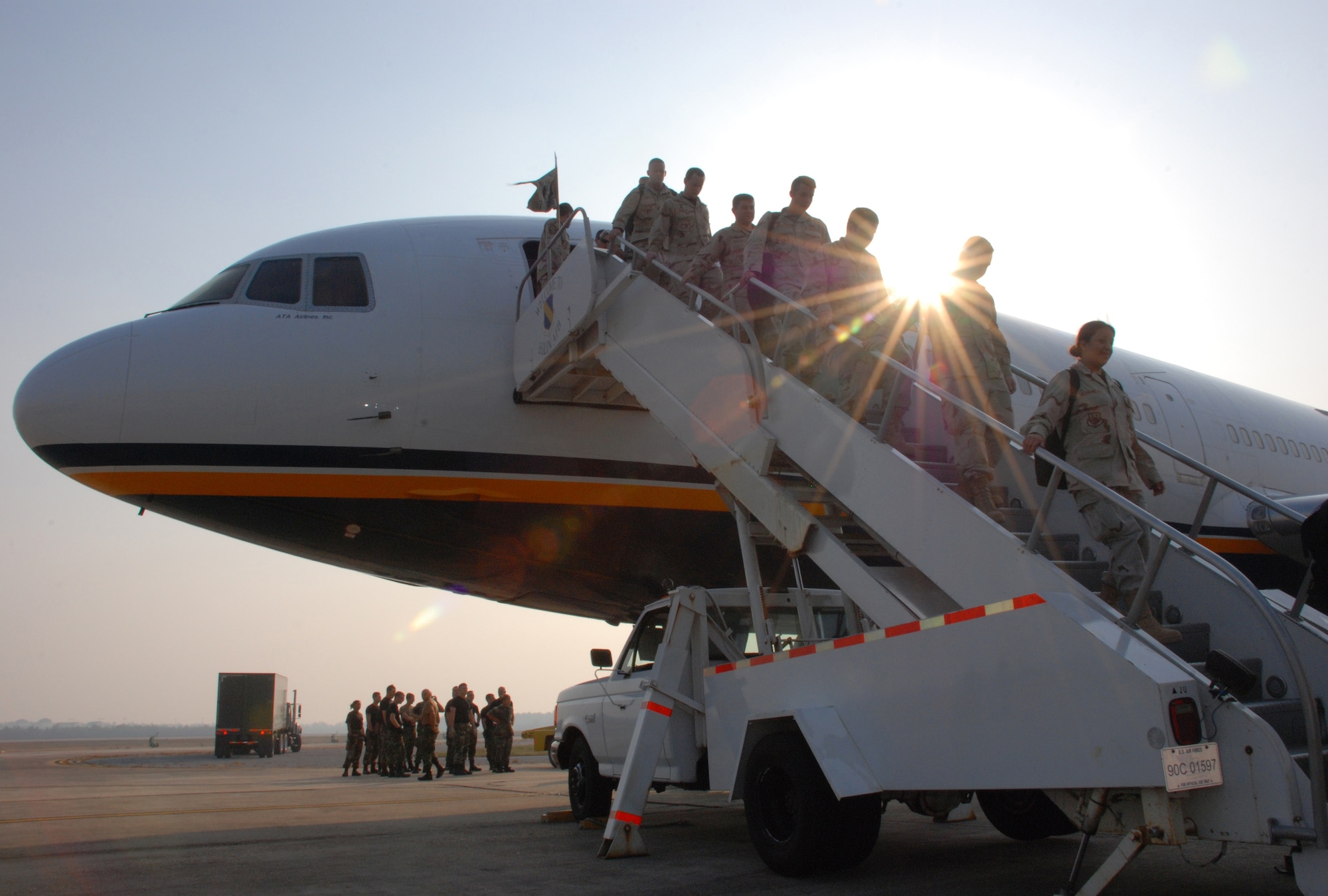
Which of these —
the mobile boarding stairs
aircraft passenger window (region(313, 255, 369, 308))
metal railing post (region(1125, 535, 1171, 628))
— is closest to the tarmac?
the mobile boarding stairs

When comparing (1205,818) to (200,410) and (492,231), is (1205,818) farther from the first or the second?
(492,231)

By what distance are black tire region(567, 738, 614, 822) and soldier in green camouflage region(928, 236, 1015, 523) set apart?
4.00 meters

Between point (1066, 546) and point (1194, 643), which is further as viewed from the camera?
point (1066, 546)

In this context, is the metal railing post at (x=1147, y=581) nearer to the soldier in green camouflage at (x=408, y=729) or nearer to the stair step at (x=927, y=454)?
the stair step at (x=927, y=454)

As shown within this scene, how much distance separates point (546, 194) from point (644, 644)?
4371 mm

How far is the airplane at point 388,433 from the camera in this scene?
7.96 metres

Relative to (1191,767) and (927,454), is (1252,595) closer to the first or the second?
(1191,767)

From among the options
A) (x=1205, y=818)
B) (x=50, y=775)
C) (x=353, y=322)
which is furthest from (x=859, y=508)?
(x=50, y=775)

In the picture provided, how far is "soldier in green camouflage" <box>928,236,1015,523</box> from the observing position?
588cm

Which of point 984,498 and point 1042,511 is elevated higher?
point 984,498

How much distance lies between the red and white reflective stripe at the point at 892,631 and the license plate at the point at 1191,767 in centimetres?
72

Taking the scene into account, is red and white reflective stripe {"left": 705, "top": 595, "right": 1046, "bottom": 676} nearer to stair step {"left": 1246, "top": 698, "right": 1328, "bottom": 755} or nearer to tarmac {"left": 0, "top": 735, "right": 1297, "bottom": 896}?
stair step {"left": 1246, "top": 698, "right": 1328, "bottom": 755}

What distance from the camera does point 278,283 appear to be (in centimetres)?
888

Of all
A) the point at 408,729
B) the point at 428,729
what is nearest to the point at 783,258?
the point at 428,729
